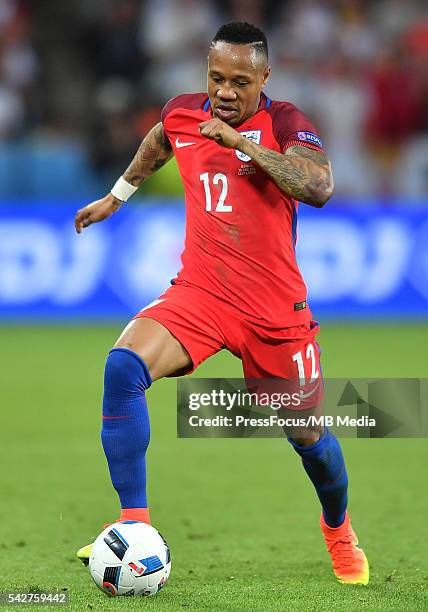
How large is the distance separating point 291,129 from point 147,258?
25.8 ft

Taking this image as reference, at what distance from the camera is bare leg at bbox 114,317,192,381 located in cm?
463

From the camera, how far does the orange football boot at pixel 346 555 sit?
4.90 metres

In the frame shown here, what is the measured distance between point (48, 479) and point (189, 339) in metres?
2.46

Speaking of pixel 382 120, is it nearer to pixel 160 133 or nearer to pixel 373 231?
pixel 373 231

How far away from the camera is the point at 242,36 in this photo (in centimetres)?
479

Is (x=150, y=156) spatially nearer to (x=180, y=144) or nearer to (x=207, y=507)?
(x=180, y=144)

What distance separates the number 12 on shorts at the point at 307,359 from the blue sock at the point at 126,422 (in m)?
0.67

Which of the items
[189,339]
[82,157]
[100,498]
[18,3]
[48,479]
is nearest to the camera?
[189,339]

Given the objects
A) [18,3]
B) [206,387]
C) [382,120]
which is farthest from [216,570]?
[18,3]

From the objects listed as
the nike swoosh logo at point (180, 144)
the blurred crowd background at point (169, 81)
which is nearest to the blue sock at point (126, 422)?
the nike swoosh logo at point (180, 144)

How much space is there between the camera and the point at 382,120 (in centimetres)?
1412

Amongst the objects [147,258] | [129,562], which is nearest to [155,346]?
[129,562]

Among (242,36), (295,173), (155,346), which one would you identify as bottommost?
(155,346)

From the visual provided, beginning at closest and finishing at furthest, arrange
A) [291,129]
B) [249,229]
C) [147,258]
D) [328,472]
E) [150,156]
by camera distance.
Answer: [291,129]
[249,229]
[328,472]
[150,156]
[147,258]
